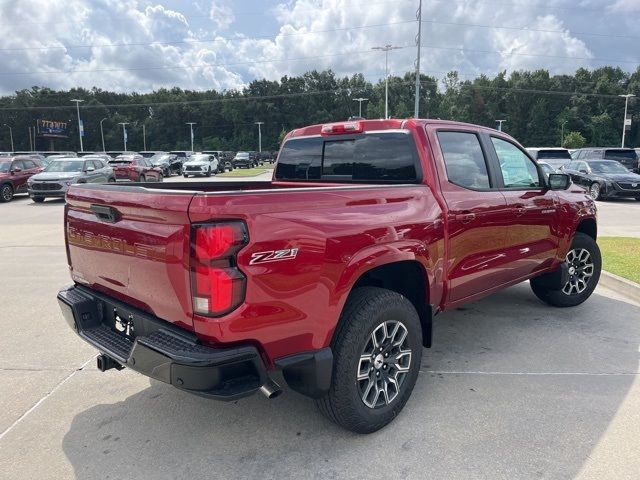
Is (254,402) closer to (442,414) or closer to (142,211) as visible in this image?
(442,414)

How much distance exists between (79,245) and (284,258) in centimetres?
164

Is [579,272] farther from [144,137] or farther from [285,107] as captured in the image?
[144,137]

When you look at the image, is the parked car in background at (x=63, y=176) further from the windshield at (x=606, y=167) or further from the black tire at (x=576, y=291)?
the windshield at (x=606, y=167)

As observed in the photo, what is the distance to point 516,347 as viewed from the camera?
4.48 meters

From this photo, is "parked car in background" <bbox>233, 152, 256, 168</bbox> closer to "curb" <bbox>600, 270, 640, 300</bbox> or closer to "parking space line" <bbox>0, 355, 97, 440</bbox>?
"curb" <bbox>600, 270, 640, 300</bbox>

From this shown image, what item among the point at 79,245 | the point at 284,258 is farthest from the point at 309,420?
the point at 79,245

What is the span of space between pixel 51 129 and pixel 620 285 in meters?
102

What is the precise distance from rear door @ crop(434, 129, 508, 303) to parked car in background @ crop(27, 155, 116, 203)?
15009 millimetres

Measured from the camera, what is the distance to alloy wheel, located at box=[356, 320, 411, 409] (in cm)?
304

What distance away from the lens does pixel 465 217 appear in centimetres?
376

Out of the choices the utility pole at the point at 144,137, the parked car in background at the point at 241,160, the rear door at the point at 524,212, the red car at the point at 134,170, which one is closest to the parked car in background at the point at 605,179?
the rear door at the point at 524,212

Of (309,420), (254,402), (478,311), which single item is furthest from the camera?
(478,311)

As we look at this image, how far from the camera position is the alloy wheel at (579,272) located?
5574 millimetres

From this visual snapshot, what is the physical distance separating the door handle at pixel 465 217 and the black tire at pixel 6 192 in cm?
1961
